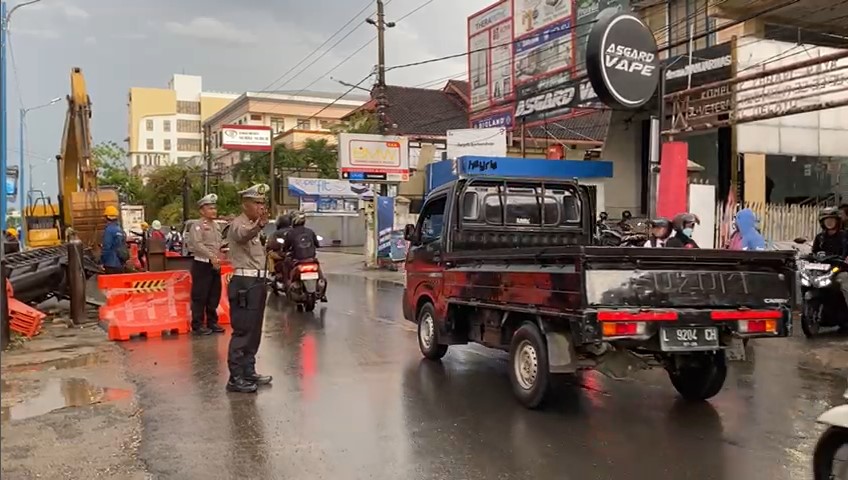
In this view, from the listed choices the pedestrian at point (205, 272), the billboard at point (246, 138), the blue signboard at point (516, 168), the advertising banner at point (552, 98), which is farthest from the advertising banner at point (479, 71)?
the billboard at point (246, 138)

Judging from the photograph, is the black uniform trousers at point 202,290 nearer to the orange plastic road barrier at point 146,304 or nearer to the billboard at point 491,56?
the orange plastic road barrier at point 146,304

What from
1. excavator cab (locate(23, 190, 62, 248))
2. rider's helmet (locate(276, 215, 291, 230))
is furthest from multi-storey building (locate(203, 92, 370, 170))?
rider's helmet (locate(276, 215, 291, 230))

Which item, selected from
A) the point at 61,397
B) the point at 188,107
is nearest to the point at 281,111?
the point at 188,107

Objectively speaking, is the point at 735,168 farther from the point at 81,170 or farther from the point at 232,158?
the point at 232,158

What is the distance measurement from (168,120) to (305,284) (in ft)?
343

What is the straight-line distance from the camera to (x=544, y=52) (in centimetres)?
2428

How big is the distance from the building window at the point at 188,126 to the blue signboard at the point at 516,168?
95.9 m

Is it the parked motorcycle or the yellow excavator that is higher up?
the yellow excavator

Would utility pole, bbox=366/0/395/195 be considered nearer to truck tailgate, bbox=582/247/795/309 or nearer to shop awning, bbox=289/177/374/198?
shop awning, bbox=289/177/374/198

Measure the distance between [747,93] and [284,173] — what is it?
37461 mm

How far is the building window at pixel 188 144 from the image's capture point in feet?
356

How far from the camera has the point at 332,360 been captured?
27.8 ft

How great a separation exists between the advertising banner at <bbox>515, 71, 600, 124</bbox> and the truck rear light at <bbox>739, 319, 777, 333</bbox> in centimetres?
1372

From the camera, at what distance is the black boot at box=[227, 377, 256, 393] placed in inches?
268
